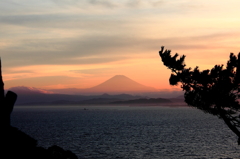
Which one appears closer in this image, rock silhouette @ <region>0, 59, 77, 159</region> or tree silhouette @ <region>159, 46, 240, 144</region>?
rock silhouette @ <region>0, 59, 77, 159</region>

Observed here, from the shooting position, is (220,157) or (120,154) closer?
(220,157)

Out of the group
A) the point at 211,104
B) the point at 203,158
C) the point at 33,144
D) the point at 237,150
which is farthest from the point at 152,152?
the point at 33,144

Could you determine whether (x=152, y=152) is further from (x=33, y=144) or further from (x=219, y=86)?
(x=33, y=144)

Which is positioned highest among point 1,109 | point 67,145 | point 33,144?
point 1,109

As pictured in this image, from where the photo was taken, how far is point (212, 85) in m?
31.3

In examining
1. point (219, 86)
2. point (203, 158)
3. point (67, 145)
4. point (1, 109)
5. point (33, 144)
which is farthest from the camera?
point (67, 145)

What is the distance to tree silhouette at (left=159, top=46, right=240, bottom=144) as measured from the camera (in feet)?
99.3

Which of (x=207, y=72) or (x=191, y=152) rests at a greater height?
(x=207, y=72)

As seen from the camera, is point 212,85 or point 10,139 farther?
point 212,85

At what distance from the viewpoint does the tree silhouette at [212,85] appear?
30266 millimetres

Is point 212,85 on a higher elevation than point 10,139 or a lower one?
higher

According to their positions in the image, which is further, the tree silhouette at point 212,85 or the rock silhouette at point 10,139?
the tree silhouette at point 212,85

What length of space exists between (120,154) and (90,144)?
14359mm

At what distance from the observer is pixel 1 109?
23.6m
